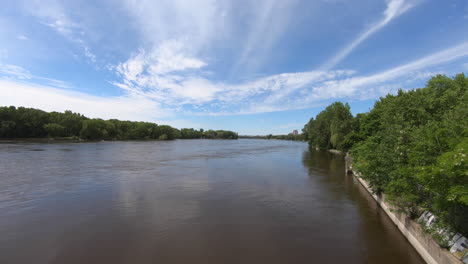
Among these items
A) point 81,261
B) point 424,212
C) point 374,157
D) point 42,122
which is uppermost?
point 42,122

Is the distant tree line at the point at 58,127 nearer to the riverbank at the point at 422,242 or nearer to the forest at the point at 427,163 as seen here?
the forest at the point at 427,163

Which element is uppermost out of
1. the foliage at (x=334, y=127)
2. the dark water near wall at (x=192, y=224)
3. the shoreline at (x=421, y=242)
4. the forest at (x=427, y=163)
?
the foliage at (x=334, y=127)

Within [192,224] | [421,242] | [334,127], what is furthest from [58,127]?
[421,242]

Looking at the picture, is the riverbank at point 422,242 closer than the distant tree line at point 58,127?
Yes

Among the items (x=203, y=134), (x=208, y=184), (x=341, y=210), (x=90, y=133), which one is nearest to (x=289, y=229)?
(x=341, y=210)

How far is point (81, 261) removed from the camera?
6.57m

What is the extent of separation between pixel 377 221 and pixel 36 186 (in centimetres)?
2051

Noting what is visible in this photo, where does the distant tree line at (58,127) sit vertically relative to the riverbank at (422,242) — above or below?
above

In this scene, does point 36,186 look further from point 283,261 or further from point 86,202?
point 283,261

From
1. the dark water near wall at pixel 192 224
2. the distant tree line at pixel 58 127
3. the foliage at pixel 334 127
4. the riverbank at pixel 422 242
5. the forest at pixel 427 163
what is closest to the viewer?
the forest at pixel 427 163

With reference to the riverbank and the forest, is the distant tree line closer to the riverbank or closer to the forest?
the forest

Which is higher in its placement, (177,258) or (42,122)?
(42,122)

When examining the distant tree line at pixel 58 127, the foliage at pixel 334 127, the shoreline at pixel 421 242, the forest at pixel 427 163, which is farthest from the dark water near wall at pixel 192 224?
the distant tree line at pixel 58 127

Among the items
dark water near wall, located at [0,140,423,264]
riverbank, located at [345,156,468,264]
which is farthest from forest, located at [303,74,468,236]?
dark water near wall, located at [0,140,423,264]
